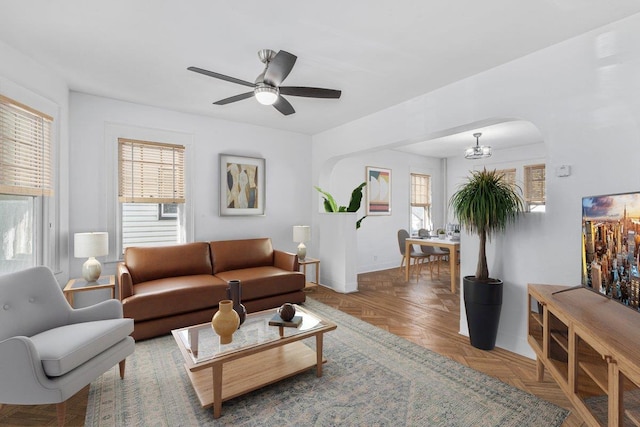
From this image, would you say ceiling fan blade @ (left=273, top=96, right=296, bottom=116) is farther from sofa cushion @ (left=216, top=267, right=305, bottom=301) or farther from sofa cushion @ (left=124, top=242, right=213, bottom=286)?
sofa cushion @ (left=124, top=242, right=213, bottom=286)

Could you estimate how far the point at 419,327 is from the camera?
327 cm

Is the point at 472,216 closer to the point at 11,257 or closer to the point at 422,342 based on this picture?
the point at 422,342

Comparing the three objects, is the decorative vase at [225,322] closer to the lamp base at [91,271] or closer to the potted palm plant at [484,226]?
the lamp base at [91,271]

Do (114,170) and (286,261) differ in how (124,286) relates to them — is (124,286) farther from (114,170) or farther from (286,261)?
(286,261)

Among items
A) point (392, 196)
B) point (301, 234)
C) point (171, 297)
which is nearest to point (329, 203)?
point (301, 234)

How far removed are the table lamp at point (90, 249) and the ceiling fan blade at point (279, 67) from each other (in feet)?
7.77

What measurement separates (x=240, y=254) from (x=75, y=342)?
7.65ft

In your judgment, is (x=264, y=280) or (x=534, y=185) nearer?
(x=264, y=280)

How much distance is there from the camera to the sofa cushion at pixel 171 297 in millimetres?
2834

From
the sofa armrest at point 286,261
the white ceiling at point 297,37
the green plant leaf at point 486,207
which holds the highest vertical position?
the white ceiling at point 297,37

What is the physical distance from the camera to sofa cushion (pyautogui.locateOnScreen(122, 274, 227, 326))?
2.83 metres

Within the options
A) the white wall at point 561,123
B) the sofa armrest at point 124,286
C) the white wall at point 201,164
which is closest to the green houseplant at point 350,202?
the white wall at point 201,164

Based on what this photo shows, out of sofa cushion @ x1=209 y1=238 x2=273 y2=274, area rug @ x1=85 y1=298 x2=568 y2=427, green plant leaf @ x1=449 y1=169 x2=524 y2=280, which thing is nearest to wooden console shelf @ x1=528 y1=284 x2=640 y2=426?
area rug @ x1=85 y1=298 x2=568 y2=427

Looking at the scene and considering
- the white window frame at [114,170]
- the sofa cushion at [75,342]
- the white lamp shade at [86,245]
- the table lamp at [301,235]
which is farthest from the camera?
the table lamp at [301,235]
